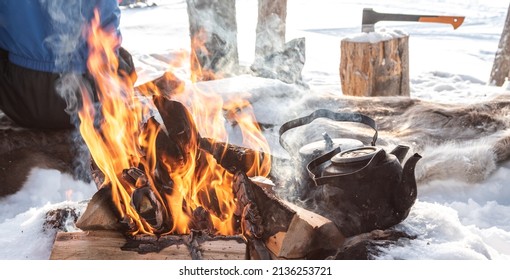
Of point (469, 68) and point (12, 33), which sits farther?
point (469, 68)

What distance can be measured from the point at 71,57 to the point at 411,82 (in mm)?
5085

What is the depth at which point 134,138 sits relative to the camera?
2234 millimetres

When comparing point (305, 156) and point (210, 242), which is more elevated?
point (305, 156)

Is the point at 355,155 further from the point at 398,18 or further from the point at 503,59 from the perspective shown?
the point at 503,59

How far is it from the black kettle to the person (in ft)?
5.68

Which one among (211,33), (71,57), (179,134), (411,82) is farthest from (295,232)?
(411,82)

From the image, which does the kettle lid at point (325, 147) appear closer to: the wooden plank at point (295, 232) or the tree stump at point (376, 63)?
the wooden plank at point (295, 232)

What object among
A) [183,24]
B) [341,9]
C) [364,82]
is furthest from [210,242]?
[341,9]

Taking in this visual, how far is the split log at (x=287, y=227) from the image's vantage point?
70.3 inches

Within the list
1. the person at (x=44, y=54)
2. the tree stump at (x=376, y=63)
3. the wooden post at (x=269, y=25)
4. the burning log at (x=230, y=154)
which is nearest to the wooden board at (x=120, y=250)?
the burning log at (x=230, y=154)

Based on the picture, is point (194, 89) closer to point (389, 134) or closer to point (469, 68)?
point (389, 134)

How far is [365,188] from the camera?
6.15 ft

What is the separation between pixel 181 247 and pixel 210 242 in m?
0.11

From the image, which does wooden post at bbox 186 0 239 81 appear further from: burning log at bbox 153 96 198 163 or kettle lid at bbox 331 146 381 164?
kettle lid at bbox 331 146 381 164
